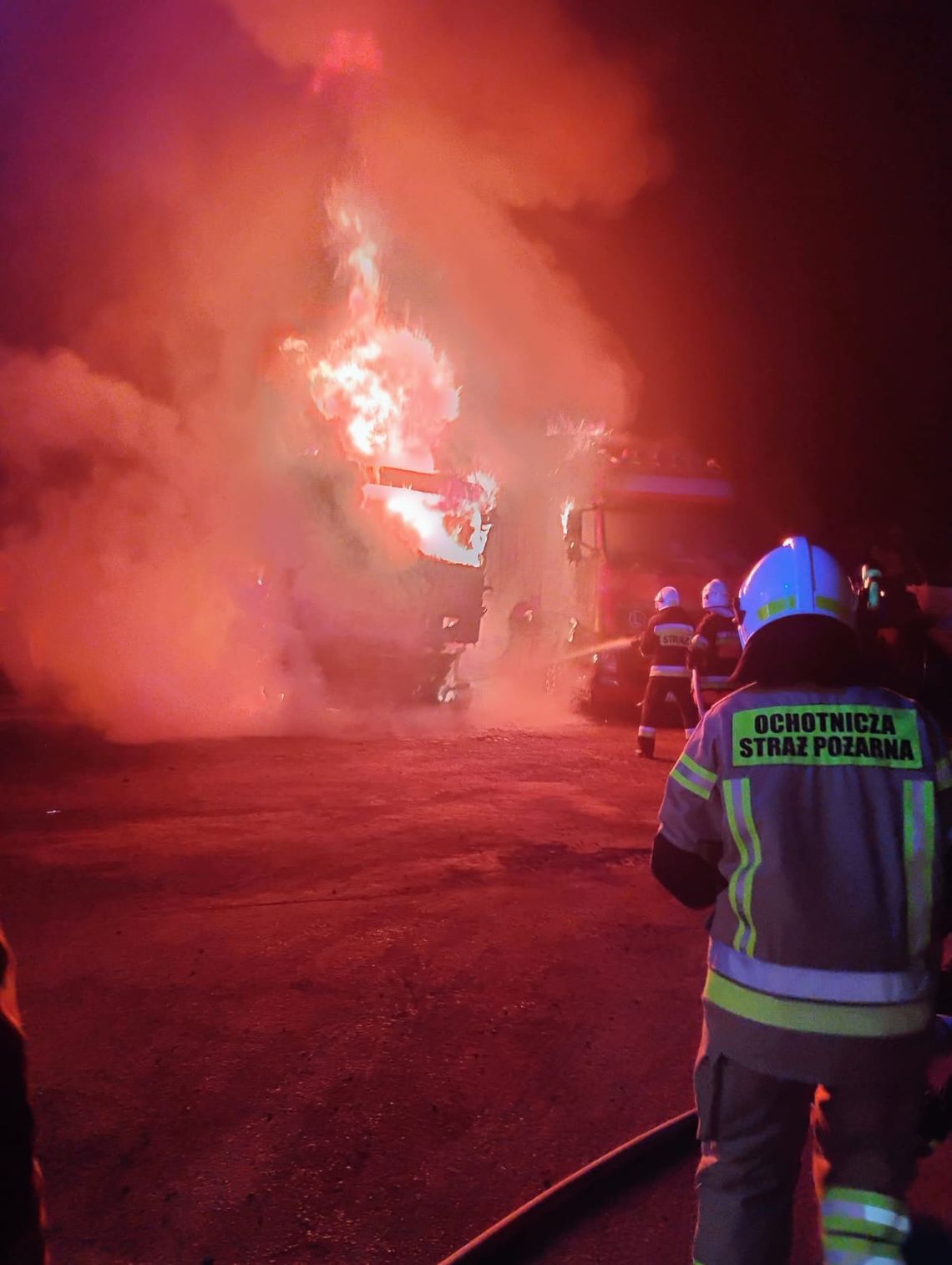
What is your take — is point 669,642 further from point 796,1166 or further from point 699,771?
point 796,1166

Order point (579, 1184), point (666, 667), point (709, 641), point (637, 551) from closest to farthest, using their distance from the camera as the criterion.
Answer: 1. point (579, 1184)
2. point (709, 641)
3. point (666, 667)
4. point (637, 551)

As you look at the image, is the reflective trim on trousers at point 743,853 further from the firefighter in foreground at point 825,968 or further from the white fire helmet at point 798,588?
the white fire helmet at point 798,588

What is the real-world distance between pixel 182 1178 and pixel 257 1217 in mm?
300

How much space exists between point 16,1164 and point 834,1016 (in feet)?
4.79

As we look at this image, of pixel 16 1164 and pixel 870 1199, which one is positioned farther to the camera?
pixel 870 1199

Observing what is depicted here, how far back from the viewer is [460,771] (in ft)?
26.0

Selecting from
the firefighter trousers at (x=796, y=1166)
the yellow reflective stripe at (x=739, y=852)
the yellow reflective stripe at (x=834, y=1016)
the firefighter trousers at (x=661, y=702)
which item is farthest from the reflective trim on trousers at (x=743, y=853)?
the firefighter trousers at (x=661, y=702)

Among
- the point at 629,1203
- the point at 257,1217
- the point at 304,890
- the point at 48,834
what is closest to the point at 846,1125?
the point at 629,1203

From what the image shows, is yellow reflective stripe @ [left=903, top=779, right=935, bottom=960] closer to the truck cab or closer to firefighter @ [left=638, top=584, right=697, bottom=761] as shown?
firefighter @ [left=638, top=584, right=697, bottom=761]

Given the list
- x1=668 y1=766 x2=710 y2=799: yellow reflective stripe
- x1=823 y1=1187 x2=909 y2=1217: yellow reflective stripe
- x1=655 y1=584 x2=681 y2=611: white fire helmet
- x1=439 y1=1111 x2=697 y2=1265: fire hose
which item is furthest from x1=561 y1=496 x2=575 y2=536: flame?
x1=823 y1=1187 x2=909 y2=1217: yellow reflective stripe

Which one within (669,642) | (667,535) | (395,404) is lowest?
(669,642)

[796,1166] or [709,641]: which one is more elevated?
[709,641]

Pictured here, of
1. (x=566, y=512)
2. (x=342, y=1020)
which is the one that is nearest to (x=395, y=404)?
(x=566, y=512)

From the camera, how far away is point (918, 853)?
5.59ft
